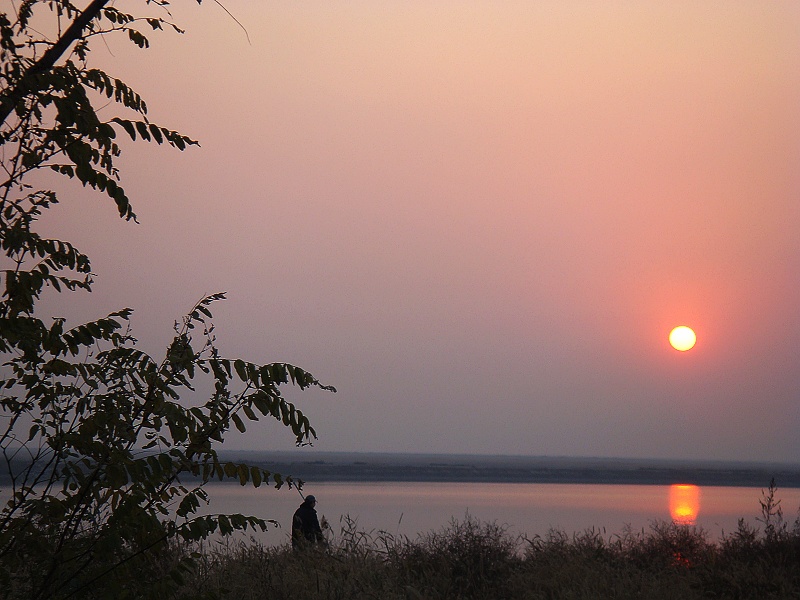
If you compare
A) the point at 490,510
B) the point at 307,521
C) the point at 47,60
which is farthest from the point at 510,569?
the point at 490,510

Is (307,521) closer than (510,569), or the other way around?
(510,569)

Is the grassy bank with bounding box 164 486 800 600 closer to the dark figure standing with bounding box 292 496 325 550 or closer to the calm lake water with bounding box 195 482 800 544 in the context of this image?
the dark figure standing with bounding box 292 496 325 550

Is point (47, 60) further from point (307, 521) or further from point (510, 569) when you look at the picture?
point (307, 521)

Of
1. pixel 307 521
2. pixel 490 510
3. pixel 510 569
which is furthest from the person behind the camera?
pixel 490 510

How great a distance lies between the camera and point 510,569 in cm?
1461

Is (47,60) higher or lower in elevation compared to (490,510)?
higher

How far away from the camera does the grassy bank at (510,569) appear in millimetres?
11930

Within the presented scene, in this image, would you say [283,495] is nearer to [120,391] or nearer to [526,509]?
[526,509]

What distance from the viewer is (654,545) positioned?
16328 millimetres

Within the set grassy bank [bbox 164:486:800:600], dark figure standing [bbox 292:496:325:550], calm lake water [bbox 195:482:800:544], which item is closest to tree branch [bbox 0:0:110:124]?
grassy bank [bbox 164:486:800:600]

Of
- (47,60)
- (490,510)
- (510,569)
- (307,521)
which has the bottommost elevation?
(490,510)

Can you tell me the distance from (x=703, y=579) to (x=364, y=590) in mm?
5871

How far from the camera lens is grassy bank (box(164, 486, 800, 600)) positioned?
11.9m

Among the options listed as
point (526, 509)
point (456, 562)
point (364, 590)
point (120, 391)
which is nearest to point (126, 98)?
point (120, 391)
